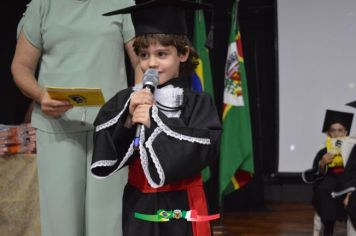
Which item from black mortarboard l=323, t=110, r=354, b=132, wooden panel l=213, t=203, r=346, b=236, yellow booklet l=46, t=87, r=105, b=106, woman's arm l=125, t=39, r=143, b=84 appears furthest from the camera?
wooden panel l=213, t=203, r=346, b=236

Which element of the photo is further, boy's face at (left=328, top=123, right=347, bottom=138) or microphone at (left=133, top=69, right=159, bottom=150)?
boy's face at (left=328, top=123, right=347, bottom=138)

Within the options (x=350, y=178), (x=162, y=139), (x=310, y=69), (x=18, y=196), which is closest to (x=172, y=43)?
(x=162, y=139)

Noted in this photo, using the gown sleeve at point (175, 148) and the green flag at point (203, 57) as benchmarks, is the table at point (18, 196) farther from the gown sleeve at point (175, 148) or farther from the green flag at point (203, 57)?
the green flag at point (203, 57)

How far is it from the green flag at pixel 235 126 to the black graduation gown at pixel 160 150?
342 centimetres

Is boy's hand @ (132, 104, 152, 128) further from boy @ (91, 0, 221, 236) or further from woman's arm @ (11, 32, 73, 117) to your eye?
woman's arm @ (11, 32, 73, 117)

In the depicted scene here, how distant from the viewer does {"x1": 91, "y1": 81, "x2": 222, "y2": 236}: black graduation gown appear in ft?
4.98

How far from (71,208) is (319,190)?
3.06 m

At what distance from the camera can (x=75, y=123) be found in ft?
5.84

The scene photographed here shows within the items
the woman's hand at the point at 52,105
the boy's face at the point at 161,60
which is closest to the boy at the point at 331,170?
the boy's face at the point at 161,60

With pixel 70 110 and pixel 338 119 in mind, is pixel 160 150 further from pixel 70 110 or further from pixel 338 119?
pixel 338 119

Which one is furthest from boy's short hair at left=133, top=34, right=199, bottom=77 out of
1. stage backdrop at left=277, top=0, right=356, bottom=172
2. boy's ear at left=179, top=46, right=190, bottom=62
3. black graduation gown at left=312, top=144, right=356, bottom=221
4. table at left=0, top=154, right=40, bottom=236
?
stage backdrop at left=277, top=0, right=356, bottom=172

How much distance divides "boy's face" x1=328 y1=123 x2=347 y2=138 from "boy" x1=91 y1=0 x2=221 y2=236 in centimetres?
326

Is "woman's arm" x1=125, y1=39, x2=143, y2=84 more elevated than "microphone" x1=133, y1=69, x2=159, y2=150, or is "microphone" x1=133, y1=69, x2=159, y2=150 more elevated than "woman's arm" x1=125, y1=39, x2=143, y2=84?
"woman's arm" x1=125, y1=39, x2=143, y2=84

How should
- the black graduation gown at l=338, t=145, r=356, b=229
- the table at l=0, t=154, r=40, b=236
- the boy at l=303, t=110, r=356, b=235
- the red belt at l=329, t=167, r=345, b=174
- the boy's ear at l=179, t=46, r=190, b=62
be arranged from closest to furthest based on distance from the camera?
1. the boy's ear at l=179, t=46, r=190, b=62
2. the table at l=0, t=154, r=40, b=236
3. the black graduation gown at l=338, t=145, r=356, b=229
4. the boy at l=303, t=110, r=356, b=235
5. the red belt at l=329, t=167, r=345, b=174
